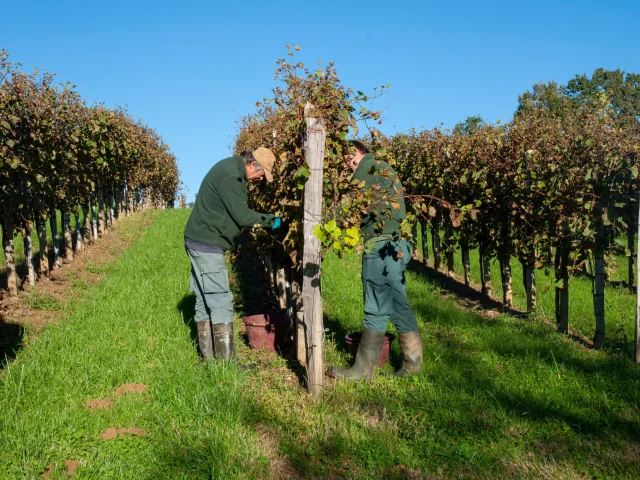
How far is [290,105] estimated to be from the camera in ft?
16.7

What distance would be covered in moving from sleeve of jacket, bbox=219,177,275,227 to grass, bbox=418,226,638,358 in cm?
354

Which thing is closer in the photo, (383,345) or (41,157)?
(383,345)

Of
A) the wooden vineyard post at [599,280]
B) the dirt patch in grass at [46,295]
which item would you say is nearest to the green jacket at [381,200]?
the wooden vineyard post at [599,280]

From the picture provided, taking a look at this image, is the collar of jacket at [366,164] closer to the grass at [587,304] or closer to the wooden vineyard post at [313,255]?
the wooden vineyard post at [313,255]

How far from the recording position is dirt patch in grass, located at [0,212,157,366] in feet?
20.9

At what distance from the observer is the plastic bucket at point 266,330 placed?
5.87 metres

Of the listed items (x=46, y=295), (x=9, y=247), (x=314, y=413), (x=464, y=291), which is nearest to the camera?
(x=314, y=413)

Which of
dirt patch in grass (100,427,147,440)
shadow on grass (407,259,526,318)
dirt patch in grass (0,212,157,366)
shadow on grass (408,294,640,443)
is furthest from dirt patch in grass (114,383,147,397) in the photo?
shadow on grass (407,259,526,318)

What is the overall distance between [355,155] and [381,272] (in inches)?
40.8

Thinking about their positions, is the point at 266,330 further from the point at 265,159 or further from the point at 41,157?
the point at 41,157

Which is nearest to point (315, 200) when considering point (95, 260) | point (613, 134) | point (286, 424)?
point (286, 424)

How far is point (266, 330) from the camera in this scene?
5.88 meters

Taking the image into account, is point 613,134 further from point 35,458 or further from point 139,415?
point 35,458

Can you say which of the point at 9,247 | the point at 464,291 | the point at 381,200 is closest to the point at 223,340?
the point at 381,200
